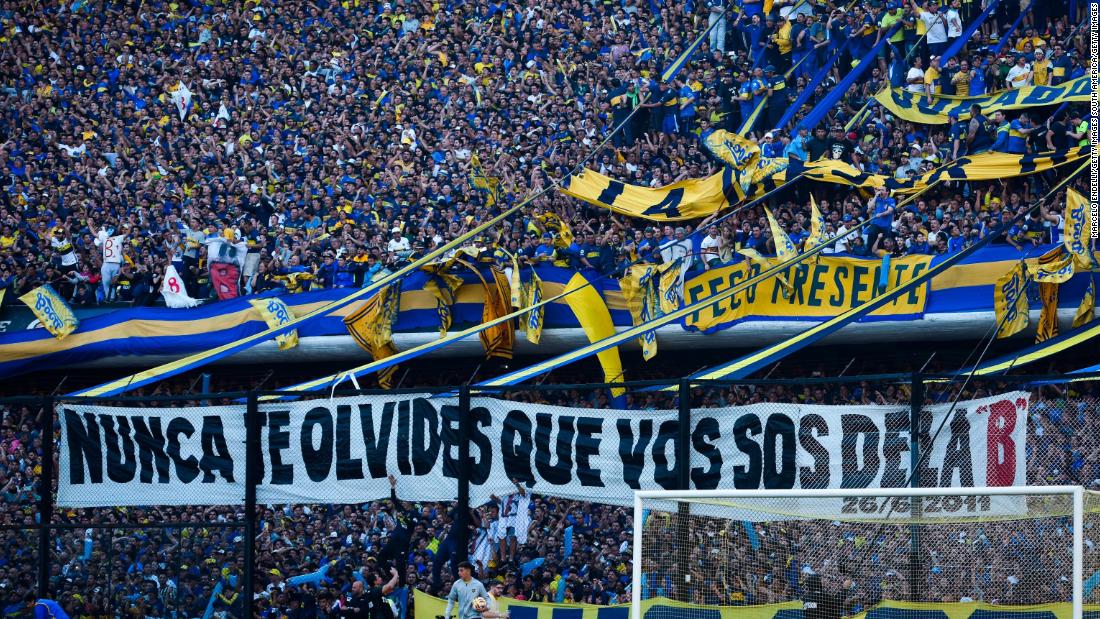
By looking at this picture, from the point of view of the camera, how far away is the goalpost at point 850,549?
10.2 m

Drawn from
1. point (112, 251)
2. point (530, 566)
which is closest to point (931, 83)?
point (530, 566)

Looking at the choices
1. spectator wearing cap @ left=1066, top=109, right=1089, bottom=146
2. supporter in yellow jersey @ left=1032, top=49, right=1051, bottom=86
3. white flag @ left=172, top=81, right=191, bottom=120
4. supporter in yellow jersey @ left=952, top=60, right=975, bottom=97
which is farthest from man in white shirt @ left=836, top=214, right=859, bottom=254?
white flag @ left=172, top=81, right=191, bottom=120

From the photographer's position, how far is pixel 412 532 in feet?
44.5

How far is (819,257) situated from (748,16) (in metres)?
6.24

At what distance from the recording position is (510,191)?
22.1 meters

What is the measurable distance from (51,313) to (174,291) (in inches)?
75.9

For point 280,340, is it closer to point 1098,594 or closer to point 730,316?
point 730,316

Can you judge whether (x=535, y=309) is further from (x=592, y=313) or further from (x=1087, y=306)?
(x=1087, y=306)

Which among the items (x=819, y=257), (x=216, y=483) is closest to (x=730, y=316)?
(x=819, y=257)

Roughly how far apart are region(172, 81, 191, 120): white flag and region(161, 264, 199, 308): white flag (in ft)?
16.5

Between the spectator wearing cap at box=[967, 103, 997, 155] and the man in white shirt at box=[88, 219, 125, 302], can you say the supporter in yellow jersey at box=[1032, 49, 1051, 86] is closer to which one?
the spectator wearing cap at box=[967, 103, 997, 155]

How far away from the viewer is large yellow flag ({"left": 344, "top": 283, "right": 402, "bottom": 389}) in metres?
19.8

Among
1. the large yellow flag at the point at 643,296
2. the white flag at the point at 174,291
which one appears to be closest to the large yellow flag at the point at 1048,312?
the large yellow flag at the point at 643,296

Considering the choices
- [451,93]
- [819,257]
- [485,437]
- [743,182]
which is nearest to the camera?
[485,437]
